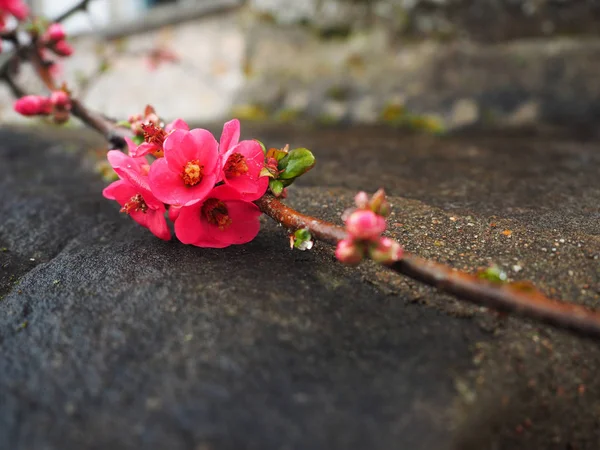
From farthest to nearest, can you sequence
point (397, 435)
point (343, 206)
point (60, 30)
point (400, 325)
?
point (60, 30) → point (343, 206) → point (400, 325) → point (397, 435)

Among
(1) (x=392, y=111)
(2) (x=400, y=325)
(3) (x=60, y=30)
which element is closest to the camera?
(2) (x=400, y=325)

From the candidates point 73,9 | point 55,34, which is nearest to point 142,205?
point 55,34

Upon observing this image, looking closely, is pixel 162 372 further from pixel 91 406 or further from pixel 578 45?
pixel 578 45

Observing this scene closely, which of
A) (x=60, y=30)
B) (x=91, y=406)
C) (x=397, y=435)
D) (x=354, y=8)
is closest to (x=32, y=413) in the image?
(x=91, y=406)

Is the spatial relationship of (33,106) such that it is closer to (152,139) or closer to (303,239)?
(152,139)

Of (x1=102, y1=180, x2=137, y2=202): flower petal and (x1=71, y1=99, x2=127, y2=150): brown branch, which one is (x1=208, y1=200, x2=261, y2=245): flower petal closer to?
(x1=102, y1=180, x2=137, y2=202): flower petal

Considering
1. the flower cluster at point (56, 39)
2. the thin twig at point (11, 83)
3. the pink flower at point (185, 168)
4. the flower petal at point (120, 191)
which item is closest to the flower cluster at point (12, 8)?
the thin twig at point (11, 83)

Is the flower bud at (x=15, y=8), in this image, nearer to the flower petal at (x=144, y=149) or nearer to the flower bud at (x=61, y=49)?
the flower bud at (x=61, y=49)
